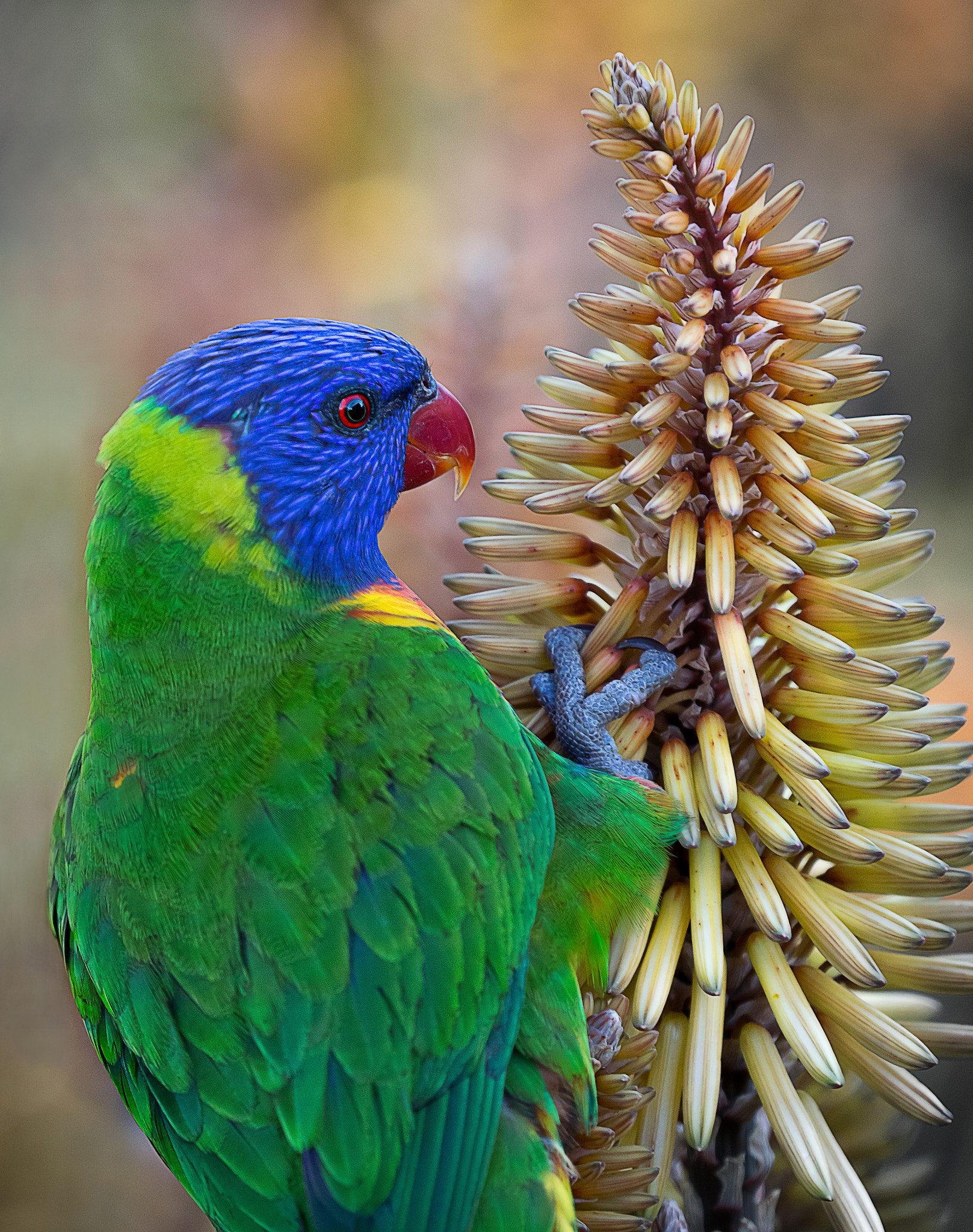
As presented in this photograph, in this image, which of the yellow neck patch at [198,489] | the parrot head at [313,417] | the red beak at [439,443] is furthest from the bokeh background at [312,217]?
the yellow neck patch at [198,489]

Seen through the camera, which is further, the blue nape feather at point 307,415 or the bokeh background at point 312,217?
the bokeh background at point 312,217

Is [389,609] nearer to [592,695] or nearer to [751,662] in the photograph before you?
[592,695]

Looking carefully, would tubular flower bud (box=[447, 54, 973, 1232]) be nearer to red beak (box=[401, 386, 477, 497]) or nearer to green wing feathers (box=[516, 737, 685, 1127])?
green wing feathers (box=[516, 737, 685, 1127])

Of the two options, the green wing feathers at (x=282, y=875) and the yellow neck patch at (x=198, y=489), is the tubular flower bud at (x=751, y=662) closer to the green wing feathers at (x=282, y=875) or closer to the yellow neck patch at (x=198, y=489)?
the green wing feathers at (x=282, y=875)

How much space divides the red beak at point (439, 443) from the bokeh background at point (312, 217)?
1.12 ft

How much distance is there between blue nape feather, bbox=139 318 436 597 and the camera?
1.07 metres

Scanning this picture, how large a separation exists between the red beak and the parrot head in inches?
0.9

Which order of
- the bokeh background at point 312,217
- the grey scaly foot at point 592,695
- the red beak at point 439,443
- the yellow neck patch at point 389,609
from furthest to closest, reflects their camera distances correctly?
the bokeh background at point 312,217, the red beak at point 439,443, the yellow neck patch at point 389,609, the grey scaly foot at point 592,695

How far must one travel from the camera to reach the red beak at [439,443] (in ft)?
4.20

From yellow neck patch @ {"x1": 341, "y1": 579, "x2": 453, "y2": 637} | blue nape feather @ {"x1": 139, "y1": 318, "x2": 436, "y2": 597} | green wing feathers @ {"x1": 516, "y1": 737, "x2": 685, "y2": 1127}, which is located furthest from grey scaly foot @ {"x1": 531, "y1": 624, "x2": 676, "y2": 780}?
blue nape feather @ {"x1": 139, "y1": 318, "x2": 436, "y2": 597}

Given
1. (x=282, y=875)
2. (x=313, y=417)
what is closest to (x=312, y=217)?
(x=313, y=417)

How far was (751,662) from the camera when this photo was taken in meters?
0.91

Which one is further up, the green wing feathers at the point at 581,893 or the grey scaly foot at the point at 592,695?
the grey scaly foot at the point at 592,695

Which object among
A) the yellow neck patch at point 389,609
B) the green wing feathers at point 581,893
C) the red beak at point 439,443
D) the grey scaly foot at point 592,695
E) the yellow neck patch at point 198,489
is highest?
the red beak at point 439,443
